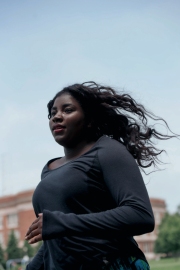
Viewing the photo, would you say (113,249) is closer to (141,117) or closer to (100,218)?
(100,218)

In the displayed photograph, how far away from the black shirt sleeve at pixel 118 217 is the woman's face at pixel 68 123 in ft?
1.10

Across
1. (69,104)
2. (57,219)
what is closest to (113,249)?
(57,219)

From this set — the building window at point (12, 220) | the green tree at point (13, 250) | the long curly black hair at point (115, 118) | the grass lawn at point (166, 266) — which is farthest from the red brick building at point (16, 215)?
the long curly black hair at point (115, 118)

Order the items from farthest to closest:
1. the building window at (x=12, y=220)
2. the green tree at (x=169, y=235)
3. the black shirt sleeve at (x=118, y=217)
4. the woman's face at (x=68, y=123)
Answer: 1. the building window at (x=12, y=220)
2. the green tree at (x=169, y=235)
3. the woman's face at (x=68, y=123)
4. the black shirt sleeve at (x=118, y=217)

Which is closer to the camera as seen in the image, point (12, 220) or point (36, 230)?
point (36, 230)

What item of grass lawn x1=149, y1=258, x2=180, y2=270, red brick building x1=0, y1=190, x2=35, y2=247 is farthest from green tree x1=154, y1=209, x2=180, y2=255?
grass lawn x1=149, y1=258, x2=180, y2=270

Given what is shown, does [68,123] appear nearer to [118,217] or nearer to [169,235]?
[118,217]

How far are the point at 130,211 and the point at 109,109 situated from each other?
665 mm

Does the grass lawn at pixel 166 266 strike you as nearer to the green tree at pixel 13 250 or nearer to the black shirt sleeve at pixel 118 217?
the green tree at pixel 13 250

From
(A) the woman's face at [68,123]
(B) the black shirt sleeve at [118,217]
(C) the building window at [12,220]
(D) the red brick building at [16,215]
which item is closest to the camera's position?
A: (B) the black shirt sleeve at [118,217]

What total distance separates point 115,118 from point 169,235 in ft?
259

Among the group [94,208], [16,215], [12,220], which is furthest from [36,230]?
[12,220]

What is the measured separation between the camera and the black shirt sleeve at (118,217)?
7.64 feet

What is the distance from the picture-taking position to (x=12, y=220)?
82.2m
